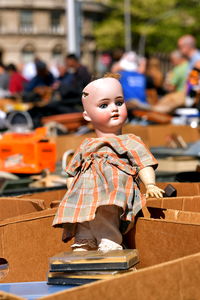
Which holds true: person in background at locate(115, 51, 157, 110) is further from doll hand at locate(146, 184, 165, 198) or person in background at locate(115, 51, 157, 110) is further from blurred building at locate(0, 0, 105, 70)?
blurred building at locate(0, 0, 105, 70)

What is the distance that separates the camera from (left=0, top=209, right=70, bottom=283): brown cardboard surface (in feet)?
10.8

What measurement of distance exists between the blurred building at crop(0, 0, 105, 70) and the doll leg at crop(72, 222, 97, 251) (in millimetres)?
73786

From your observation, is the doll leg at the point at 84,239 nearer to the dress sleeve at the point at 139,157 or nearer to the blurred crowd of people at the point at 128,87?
the dress sleeve at the point at 139,157

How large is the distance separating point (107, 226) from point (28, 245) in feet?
1.05

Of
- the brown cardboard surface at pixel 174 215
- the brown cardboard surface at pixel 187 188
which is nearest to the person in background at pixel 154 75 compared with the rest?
the brown cardboard surface at pixel 187 188

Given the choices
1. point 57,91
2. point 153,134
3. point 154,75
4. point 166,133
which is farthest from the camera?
point 154,75

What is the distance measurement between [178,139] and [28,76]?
16305 mm

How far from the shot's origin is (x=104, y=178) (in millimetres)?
3322

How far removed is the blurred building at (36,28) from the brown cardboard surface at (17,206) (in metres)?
73.3

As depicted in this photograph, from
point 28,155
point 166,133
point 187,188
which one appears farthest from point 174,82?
point 187,188

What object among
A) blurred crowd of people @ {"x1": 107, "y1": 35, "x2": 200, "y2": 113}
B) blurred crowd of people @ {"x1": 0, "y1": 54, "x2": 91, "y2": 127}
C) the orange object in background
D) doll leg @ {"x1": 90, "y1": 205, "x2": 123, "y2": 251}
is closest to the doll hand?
doll leg @ {"x1": 90, "y1": 205, "x2": 123, "y2": 251}

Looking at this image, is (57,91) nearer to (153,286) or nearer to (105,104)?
(105,104)

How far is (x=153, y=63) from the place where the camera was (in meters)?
18.1

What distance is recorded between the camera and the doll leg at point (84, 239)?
334 cm
